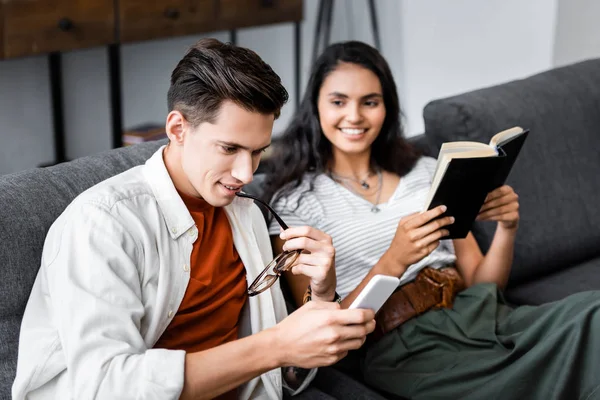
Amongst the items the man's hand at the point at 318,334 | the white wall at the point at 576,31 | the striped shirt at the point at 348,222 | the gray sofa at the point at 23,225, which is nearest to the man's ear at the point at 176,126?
the gray sofa at the point at 23,225

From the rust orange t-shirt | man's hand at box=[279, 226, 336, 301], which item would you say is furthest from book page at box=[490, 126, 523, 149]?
the rust orange t-shirt

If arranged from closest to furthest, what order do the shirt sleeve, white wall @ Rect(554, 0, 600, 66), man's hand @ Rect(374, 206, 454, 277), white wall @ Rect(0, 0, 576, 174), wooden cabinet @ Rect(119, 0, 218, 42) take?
1. the shirt sleeve
2. man's hand @ Rect(374, 206, 454, 277)
3. wooden cabinet @ Rect(119, 0, 218, 42)
4. white wall @ Rect(0, 0, 576, 174)
5. white wall @ Rect(554, 0, 600, 66)

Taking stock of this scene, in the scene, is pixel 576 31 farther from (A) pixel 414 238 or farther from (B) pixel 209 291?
(B) pixel 209 291

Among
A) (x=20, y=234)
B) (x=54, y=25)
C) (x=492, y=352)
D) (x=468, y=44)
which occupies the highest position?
(x=54, y=25)

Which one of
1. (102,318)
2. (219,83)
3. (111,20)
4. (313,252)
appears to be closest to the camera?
(102,318)

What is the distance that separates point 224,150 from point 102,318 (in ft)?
1.09

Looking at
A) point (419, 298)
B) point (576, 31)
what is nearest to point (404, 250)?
point (419, 298)

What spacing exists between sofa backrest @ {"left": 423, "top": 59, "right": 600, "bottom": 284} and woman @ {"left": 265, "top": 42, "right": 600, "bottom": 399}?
173mm

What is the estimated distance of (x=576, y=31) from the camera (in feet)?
11.9

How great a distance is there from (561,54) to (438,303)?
7.18 feet

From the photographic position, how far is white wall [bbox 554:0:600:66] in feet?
11.7

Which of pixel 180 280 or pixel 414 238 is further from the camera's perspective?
pixel 414 238

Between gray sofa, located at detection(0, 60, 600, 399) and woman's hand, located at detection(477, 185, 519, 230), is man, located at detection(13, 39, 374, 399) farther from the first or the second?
gray sofa, located at detection(0, 60, 600, 399)

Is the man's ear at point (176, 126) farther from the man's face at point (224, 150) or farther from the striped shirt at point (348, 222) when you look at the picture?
the striped shirt at point (348, 222)
